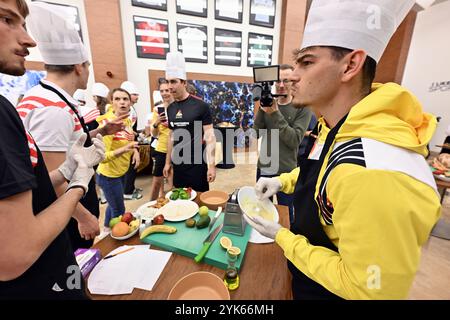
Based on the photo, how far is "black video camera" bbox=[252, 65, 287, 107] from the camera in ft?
5.36

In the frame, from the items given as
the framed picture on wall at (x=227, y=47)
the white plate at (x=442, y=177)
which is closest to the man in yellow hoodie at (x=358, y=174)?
the white plate at (x=442, y=177)

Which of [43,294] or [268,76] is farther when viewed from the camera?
[268,76]

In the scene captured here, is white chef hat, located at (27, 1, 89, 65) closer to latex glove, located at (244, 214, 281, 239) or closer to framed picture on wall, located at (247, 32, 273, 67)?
latex glove, located at (244, 214, 281, 239)

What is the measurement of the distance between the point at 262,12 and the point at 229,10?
83cm

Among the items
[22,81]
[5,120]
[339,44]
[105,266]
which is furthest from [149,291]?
[22,81]

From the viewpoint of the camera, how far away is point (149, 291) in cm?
76

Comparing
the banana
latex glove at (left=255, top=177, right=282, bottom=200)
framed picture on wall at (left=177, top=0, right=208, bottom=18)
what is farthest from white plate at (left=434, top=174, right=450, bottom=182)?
framed picture on wall at (left=177, top=0, right=208, bottom=18)

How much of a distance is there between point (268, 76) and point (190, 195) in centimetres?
116

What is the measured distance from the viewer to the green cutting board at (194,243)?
0.89 meters

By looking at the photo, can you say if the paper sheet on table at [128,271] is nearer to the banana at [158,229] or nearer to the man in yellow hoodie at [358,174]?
the banana at [158,229]

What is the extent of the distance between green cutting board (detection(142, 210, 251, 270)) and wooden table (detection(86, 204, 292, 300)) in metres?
0.03

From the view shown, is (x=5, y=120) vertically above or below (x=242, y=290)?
above

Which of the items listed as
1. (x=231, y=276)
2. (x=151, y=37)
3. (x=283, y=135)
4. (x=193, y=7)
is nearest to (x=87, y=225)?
(x=231, y=276)
